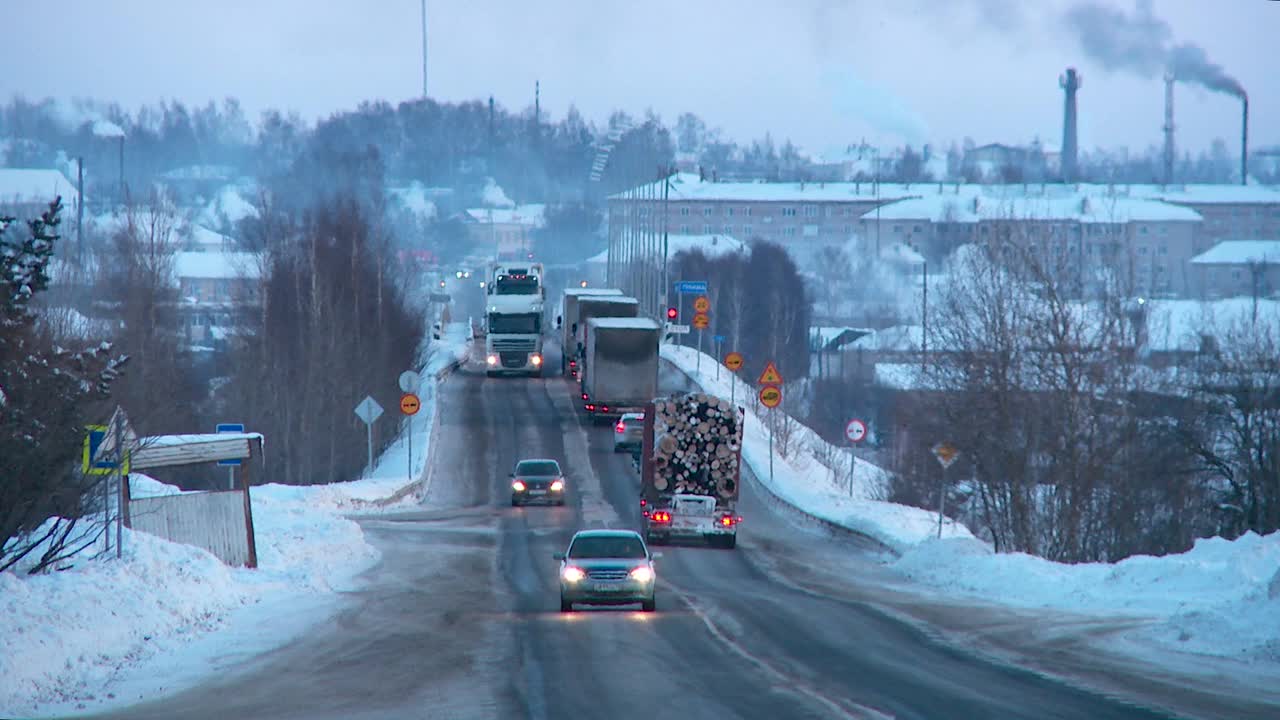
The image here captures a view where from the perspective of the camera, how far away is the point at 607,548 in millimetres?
22094

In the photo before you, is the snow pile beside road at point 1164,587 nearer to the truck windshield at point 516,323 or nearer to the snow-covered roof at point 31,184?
the truck windshield at point 516,323

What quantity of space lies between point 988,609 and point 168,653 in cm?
1255

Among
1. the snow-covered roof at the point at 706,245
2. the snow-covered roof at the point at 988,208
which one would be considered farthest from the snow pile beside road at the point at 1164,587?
the snow-covered roof at the point at 988,208

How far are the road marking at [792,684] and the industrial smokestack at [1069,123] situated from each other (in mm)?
158203

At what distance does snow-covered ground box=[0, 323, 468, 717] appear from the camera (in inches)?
586

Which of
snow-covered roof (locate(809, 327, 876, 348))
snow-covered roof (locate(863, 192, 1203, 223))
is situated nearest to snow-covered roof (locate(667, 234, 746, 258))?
snow-covered roof (locate(809, 327, 876, 348))

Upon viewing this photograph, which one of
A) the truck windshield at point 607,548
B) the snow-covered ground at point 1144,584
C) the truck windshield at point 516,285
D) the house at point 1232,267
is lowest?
the snow-covered ground at point 1144,584

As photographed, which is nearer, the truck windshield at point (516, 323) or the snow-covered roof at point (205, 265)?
the truck windshield at point (516, 323)

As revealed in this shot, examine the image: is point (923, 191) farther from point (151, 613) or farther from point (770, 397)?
point (151, 613)

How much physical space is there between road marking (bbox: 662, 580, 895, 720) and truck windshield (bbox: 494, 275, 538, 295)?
46.6 meters

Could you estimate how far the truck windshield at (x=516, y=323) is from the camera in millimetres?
64875

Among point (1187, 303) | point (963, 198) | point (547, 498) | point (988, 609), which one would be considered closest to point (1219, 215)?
point (963, 198)

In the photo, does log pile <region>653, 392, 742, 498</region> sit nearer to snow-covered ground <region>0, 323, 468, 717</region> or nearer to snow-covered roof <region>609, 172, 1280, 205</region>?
snow-covered ground <region>0, 323, 468, 717</region>

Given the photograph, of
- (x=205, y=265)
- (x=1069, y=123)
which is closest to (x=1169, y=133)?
(x=1069, y=123)
